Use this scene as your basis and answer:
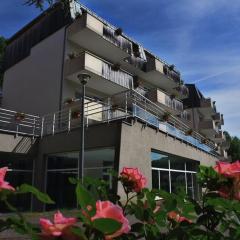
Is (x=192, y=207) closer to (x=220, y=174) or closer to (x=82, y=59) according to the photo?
(x=220, y=174)

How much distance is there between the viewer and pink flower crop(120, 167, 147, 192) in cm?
203

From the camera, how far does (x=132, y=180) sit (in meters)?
2.03

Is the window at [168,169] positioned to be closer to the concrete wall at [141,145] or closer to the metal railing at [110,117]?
the concrete wall at [141,145]

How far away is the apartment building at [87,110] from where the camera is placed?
50.8 ft

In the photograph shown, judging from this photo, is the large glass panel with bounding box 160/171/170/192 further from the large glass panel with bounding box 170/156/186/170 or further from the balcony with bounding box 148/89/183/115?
the balcony with bounding box 148/89/183/115

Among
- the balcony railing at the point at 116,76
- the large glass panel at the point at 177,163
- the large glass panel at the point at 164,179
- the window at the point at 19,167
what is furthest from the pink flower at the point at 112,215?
the balcony railing at the point at 116,76

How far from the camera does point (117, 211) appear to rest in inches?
43.4

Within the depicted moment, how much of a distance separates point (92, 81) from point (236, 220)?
21378 mm

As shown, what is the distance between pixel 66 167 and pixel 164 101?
14405 millimetres

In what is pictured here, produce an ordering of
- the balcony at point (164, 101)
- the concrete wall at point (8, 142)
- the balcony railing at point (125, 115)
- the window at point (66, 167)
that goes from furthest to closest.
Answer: the balcony at point (164, 101) < the concrete wall at point (8, 142) < the balcony railing at point (125, 115) < the window at point (66, 167)

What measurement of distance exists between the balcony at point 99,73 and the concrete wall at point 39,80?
3.95 feet

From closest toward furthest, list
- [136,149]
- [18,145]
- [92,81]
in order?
[136,149]
[18,145]
[92,81]

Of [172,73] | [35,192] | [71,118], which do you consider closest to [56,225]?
[35,192]

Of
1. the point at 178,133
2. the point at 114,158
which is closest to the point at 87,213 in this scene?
the point at 114,158
